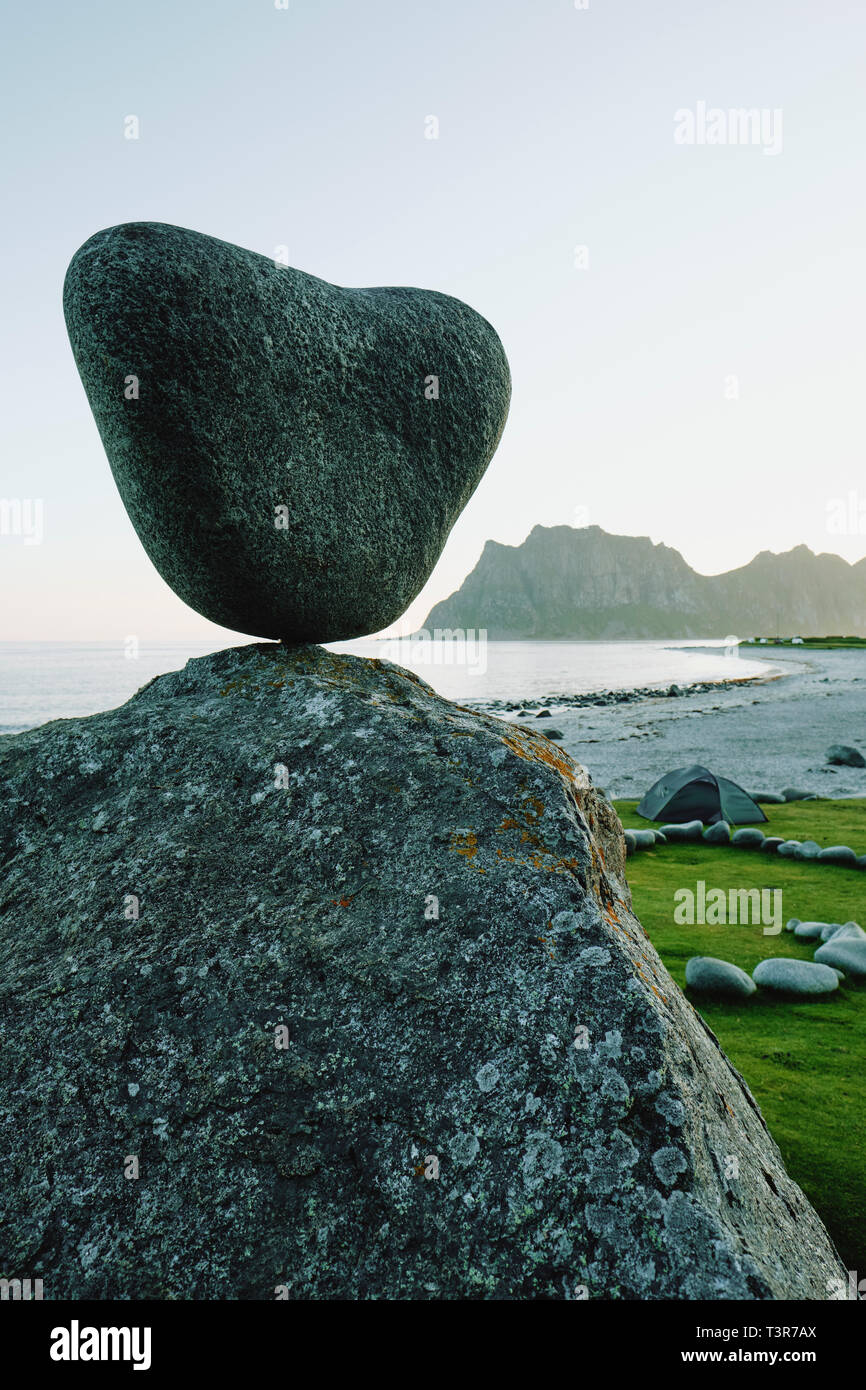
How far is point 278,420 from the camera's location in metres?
3.87

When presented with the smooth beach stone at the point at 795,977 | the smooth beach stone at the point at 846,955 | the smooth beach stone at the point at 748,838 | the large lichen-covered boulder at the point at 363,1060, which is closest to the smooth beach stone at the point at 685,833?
the smooth beach stone at the point at 748,838

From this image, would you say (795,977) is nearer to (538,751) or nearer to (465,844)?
(538,751)

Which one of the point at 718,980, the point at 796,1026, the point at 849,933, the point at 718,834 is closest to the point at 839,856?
the point at 718,834

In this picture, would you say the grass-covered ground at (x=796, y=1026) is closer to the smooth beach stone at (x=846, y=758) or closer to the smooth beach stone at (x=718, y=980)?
the smooth beach stone at (x=718, y=980)

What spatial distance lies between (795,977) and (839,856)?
3.81m

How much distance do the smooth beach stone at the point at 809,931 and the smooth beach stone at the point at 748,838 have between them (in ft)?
10.6

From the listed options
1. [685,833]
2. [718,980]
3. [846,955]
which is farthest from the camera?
[685,833]


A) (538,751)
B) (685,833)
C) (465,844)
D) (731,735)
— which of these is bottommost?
(685,833)

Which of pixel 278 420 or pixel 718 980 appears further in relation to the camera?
pixel 718 980

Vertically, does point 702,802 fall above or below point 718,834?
above

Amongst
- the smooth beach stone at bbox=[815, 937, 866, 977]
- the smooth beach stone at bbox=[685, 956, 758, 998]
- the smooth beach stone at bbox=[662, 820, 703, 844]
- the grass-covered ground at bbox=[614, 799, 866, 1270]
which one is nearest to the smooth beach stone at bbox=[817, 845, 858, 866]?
the grass-covered ground at bbox=[614, 799, 866, 1270]

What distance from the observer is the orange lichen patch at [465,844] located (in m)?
2.73

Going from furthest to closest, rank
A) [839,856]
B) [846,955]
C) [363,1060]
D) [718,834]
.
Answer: [718,834]
[839,856]
[846,955]
[363,1060]
